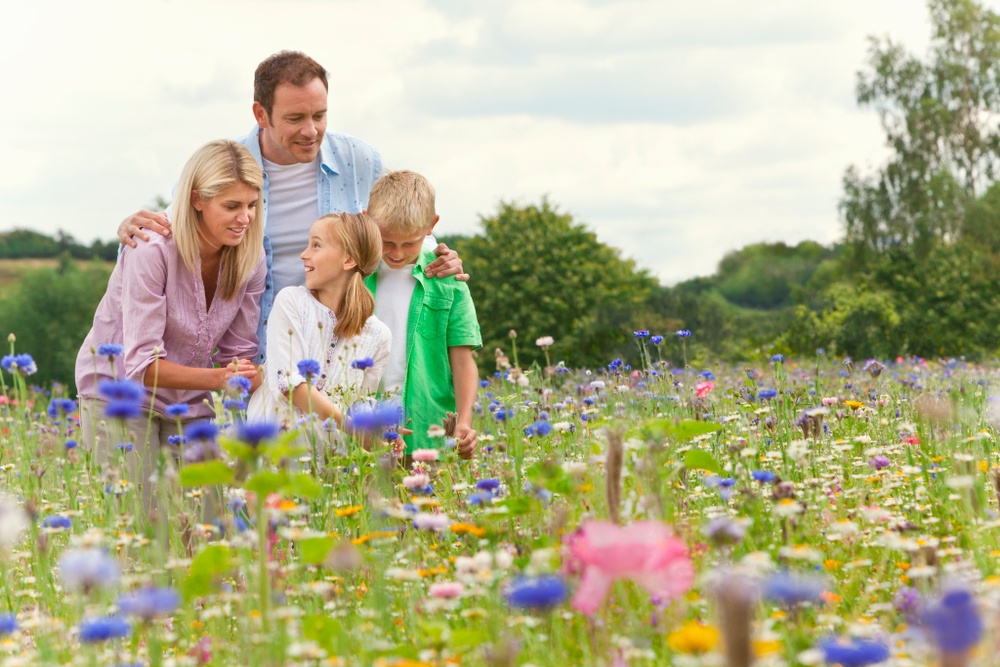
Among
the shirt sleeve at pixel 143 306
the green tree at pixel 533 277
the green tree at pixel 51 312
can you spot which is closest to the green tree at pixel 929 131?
the green tree at pixel 533 277

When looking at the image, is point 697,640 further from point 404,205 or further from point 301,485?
point 404,205

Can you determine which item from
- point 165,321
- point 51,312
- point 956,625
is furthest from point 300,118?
point 51,312

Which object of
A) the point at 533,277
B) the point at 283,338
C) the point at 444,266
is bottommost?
the point at 283,338

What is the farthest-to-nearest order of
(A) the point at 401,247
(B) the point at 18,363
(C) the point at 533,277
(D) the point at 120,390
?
(C) the point at 533,277 → (A) the point at 401,247 → (B) the point at 18,363 → (D) the point at 120,390

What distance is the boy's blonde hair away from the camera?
16.1ft

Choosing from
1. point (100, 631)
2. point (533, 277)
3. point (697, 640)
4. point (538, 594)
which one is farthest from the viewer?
point (533, 277)

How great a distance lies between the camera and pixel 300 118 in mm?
5125

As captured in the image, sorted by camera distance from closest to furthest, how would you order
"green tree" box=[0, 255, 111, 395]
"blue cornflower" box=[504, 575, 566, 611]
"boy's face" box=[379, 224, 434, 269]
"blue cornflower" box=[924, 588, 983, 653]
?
"blue cornflower" box=[924, 588, 983, 653] → "blue cornflower" box=[504, 575, 566, 611] → "boy's face" box=[379, 224, 434, 269] → "green tree" box=[0, 255, 111, 395]

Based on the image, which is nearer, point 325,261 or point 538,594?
point 538,594

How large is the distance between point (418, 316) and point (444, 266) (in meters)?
0.28

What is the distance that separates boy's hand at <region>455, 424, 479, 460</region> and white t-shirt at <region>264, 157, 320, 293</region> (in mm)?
1355

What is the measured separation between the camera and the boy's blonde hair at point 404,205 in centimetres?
490

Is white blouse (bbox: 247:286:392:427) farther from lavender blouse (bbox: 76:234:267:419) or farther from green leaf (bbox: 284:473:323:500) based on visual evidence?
green leaf (bbox: 284:473:323:500)

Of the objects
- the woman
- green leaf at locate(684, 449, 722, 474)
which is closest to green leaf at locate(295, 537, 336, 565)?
green leaf at locate(684, 449, 722, 474)
